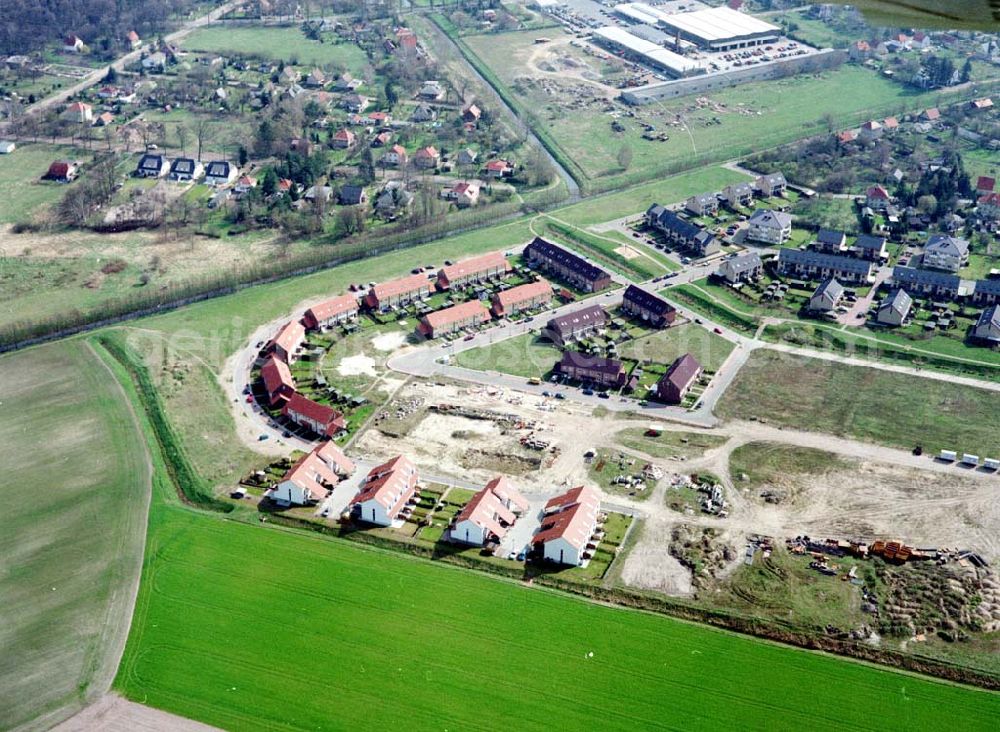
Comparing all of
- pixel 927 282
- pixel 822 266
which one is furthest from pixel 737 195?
pixel 927 282

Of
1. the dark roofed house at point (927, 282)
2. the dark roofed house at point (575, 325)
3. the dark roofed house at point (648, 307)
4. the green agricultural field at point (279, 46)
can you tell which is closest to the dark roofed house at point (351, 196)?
the dark roofed house at point (575, 325)

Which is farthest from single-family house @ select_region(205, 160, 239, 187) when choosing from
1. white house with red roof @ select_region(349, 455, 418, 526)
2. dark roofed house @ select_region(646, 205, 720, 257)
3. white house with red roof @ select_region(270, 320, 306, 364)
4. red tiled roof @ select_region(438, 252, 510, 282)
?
white house with red roof @ select_region(349, 455, 418, 526)

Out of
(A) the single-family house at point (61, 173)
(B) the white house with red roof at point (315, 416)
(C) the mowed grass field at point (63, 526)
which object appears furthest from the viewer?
(A) the single-family house at point (61, 173)

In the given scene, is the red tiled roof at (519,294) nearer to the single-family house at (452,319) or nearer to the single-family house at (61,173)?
the single-family house at (452,319)

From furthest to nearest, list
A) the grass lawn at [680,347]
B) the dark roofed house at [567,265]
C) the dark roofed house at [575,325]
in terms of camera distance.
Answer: the dark roofed house at [567,265] → the dark roofed house at [575,325] → the grass lawn at [680,347]

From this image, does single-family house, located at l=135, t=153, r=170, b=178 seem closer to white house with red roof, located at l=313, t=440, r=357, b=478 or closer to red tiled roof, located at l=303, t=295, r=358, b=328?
red tiled roof, located at l=303, t=295, r=358, b=328

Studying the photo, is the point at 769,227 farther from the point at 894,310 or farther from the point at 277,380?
the point at 277,380
